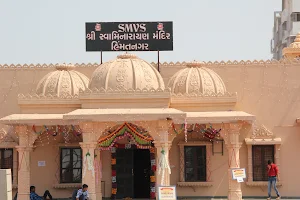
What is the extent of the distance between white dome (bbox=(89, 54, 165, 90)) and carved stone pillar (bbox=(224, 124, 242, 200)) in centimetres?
255

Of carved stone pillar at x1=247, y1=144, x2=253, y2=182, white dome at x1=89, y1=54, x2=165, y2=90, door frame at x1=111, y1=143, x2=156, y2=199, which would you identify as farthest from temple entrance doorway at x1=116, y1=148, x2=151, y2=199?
carved stone pillar at x1=247, y1=144, x2=253, y2=182

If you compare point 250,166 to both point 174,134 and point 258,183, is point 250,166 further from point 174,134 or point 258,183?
point 174,134

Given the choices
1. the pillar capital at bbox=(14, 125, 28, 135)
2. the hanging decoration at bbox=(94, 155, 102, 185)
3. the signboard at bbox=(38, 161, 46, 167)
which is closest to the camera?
the hanging decoration at bbox=(94, 155, 102, 185)

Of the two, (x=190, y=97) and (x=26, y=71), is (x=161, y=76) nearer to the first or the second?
(x=190, y=97)

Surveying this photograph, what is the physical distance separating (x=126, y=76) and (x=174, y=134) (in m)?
2.31

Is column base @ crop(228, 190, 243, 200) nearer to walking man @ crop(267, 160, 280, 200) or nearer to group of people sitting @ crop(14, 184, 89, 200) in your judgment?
walking man @ crop(267, 160, 280, 200)

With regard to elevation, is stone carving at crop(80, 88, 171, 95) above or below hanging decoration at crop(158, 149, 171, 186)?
above

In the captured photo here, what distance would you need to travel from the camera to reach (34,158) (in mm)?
28672

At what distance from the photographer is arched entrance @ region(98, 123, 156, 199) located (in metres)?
28.1

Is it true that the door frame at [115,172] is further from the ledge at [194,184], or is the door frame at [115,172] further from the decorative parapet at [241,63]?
the decorative parapet at [241,63]

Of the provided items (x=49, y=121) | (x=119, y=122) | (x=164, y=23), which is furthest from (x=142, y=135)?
(x=164, y=23)

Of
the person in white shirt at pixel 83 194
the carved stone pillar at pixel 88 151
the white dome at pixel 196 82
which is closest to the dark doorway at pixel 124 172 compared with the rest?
the white dome at pixel 196 82

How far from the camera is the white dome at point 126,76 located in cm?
2634

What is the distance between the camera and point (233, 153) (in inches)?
1054
